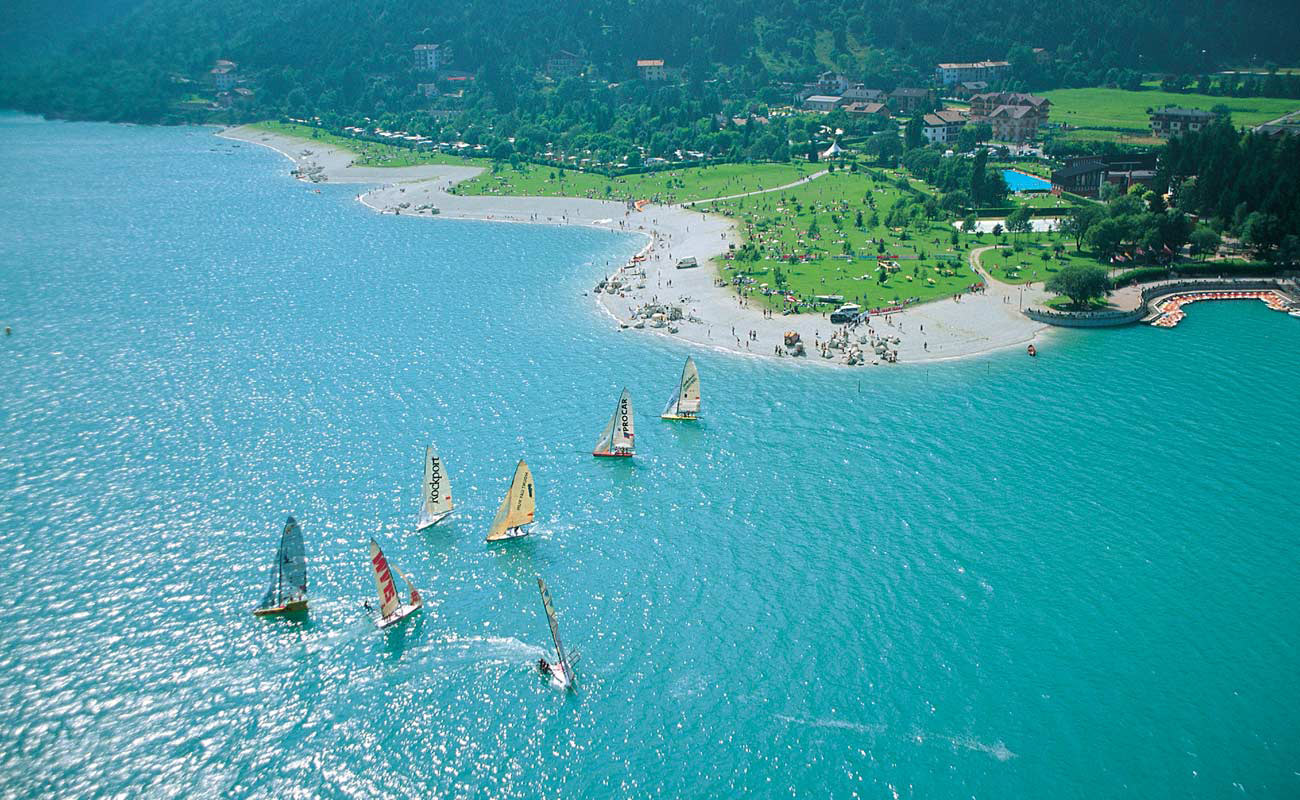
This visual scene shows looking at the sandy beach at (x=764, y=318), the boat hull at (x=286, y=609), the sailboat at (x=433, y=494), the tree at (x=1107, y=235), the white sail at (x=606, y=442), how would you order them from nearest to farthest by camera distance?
the boat hull at (x=286, y=609)
the sailboat at (x=433, y=494)
the white sail at (x=606, y=442)
the sandy beach at (x=764, y=318)
the tree at (x=1107, y=235)

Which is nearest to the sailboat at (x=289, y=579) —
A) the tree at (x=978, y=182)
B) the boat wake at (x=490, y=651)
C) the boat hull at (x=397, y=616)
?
the boat hull at (x=397, y=616)

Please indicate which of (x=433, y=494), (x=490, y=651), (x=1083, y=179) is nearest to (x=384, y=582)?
(x=490, y=651)

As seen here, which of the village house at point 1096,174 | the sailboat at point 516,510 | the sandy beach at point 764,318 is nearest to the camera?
the sailboat at point 516,510

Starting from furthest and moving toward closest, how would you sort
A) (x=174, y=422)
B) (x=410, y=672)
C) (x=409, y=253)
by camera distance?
1. (x=409, y=253)
2. (x=174, y=422)
3. (x=410, y=672)

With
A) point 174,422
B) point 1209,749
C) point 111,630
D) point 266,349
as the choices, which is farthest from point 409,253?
point 1209,749

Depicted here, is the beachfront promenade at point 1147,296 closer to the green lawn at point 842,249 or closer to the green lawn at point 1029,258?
the green lawn at point 1029,258

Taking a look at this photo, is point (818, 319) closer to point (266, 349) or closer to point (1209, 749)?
point (266, 349)
